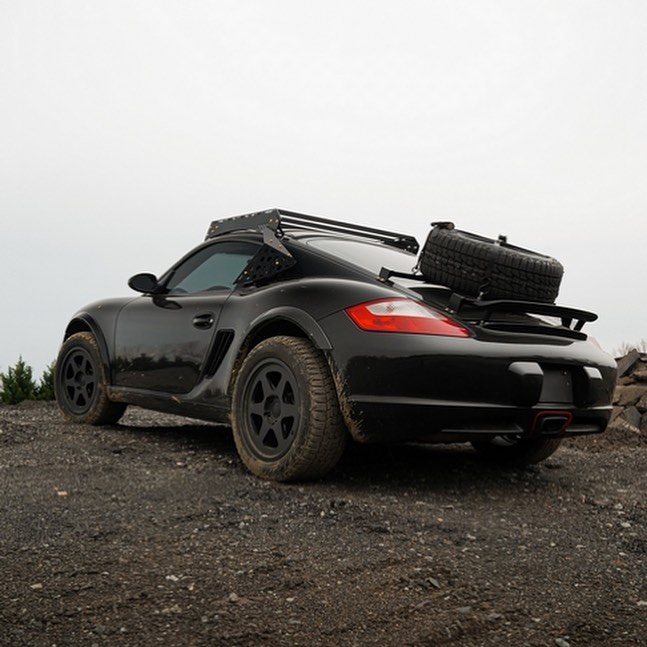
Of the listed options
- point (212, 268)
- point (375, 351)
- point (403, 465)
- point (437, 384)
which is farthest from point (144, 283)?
point (437, 384)

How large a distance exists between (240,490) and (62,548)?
116cm

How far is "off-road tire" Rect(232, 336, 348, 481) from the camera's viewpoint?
4.53 meters

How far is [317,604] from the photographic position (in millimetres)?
3021

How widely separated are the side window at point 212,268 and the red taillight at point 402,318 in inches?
58.5

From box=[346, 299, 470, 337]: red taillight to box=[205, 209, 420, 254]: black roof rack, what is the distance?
1.35m

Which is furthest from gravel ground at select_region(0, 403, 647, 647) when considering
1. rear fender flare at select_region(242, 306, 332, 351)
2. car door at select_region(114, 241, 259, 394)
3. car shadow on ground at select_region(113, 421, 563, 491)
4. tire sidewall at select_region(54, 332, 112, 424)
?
tire sidewall at select_region(54, 332, 112, 424)

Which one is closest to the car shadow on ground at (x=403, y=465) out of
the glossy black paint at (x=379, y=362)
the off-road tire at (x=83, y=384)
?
the off-road tire at (x=83, y=384)

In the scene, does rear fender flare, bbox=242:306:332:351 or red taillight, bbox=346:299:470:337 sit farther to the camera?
rear fender flare, bbox=242:306:332:351

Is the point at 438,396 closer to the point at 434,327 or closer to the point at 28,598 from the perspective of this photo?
the point at 434,327

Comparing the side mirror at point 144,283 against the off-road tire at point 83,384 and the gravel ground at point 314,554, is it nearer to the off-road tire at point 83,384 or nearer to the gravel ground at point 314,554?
the off-road tire at point 83,384

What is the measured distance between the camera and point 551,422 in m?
4.66

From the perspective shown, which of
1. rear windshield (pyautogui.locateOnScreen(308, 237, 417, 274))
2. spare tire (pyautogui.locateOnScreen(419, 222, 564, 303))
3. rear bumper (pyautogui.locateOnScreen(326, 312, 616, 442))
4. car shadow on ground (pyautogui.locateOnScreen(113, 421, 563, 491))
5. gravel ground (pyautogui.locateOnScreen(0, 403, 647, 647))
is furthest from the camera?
rear windshield (pyautogui.locateOnScreen(308, 237, 417, 274))

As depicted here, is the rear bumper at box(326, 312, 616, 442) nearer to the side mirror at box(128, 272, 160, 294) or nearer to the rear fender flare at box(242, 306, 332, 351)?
the rear fender flare at box(242, 306, 332, 351)

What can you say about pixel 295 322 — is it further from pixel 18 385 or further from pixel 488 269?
pixel 18 385
